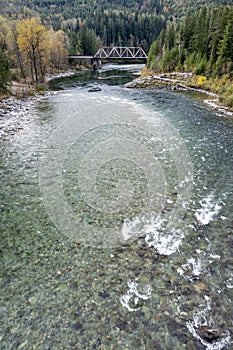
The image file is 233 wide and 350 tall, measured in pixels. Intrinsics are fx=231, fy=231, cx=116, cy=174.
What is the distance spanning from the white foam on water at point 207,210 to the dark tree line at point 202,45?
29.7 metres

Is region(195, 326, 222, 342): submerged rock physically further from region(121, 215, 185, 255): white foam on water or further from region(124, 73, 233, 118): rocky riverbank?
region(124, 73, 233, 118): rocky riverbank

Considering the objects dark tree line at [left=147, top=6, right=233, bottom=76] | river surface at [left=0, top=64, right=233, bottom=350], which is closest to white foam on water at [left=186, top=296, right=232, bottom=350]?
river surface at [left=0, top=64, right=233, bottom=350]

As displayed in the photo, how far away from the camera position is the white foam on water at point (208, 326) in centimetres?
494

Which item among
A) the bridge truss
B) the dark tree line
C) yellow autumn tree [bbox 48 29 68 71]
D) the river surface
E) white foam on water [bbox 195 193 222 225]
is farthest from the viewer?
the bridge truss

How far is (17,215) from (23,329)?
4.54m

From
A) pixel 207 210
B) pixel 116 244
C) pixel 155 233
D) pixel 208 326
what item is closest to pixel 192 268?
pixel 208 326

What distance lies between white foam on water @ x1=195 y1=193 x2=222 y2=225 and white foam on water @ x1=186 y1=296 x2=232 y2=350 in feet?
11.0

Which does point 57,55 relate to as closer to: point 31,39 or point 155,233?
point 31,39

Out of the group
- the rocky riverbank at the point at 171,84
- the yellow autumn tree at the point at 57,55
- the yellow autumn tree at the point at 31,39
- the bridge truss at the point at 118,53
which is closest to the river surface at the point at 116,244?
the rocky riverbank at the point at 171,84

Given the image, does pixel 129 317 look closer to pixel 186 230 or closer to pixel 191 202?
pixel 186 230

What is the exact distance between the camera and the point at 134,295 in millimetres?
6012

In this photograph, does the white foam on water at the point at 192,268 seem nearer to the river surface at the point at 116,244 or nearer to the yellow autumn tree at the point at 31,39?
the river surface at the point at 116,244

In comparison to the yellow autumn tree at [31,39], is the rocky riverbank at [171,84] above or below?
below

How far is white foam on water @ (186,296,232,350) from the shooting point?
16.2ft
